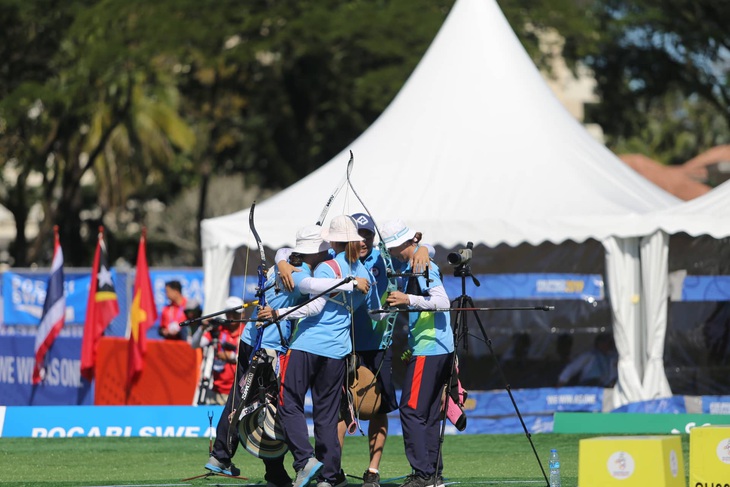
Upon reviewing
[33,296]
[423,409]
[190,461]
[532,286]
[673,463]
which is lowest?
[190,461]

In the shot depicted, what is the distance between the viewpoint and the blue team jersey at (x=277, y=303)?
917 cm

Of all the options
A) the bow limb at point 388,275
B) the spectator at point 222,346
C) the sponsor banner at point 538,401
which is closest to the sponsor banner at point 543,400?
the sponsor banner at point 538,401

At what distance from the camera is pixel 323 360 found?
9055mm

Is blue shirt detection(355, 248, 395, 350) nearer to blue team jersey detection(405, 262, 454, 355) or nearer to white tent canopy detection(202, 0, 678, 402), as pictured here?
blue team jersey detection(405, 262, 454, 355)

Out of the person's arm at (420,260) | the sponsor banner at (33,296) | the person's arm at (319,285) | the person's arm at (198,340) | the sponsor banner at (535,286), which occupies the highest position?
the person's arm at (420,260)

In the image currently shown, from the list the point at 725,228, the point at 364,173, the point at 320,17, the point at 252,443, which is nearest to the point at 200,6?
the point at 320,17

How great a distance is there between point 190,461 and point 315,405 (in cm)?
372

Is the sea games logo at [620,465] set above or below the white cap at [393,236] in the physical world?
below

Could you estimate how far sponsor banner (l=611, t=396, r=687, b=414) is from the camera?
1496 cm

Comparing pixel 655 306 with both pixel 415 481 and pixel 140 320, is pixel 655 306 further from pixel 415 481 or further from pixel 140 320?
pixel 415 481

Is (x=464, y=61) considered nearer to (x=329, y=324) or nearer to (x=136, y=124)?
(x=329, y=324)

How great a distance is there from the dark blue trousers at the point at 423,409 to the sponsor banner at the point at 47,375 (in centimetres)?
923

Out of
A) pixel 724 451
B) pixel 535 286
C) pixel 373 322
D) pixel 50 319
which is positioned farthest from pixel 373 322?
pixel 50 319

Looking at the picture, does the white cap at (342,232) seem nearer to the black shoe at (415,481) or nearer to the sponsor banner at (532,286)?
the black shoe at (415,481)
